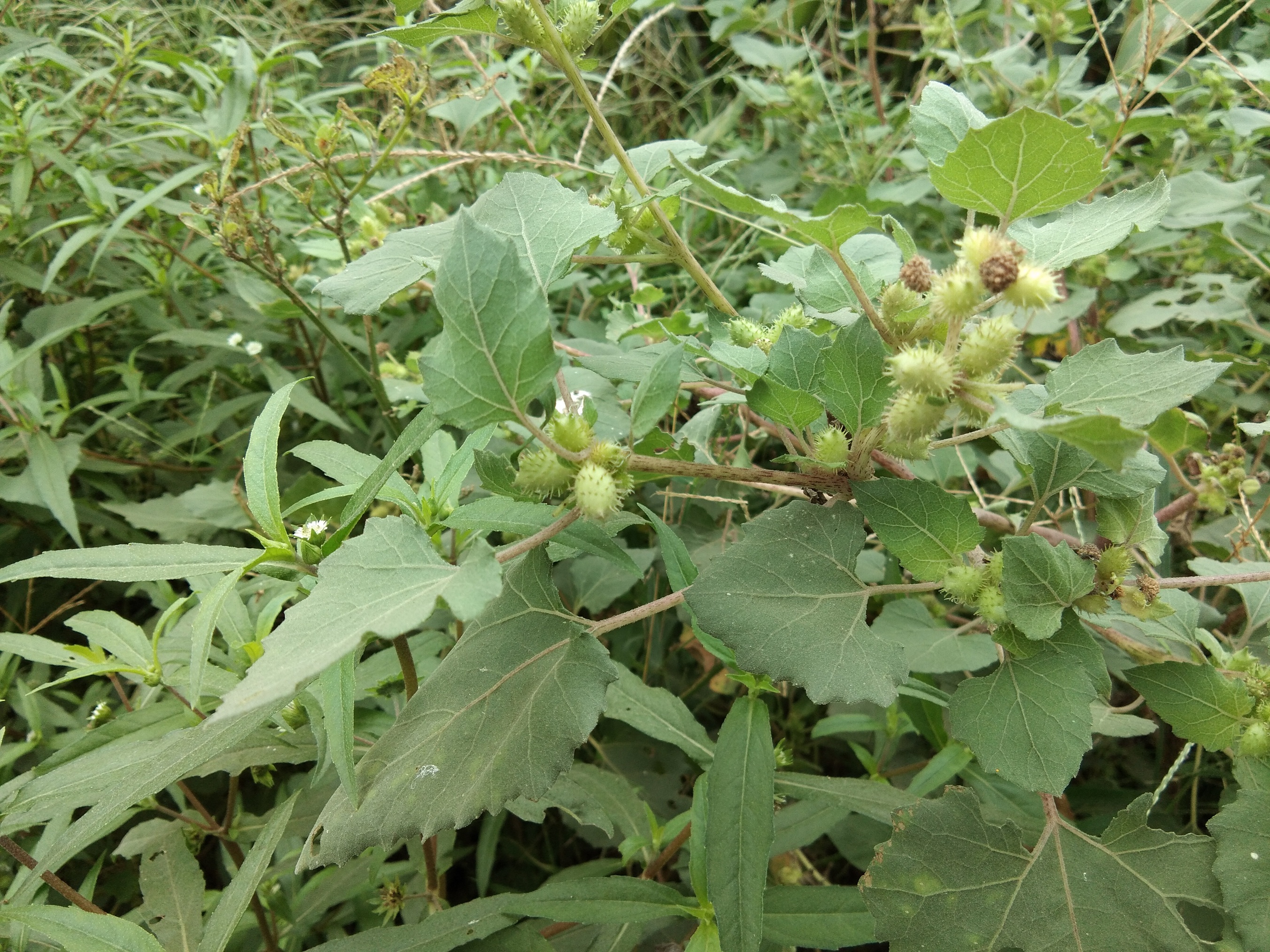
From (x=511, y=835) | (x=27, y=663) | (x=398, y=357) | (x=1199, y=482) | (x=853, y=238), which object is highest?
(x=853, y=238)

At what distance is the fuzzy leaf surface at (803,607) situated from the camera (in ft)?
2.20

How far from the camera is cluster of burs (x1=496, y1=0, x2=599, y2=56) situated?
715mm

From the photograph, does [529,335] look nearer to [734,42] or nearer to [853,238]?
[853,238]

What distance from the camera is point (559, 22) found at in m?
0.78

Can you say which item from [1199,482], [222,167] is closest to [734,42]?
[222,167]

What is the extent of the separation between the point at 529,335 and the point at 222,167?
1285 mm

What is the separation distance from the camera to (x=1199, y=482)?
4.03ft

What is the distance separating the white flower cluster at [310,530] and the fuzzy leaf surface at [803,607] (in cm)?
41

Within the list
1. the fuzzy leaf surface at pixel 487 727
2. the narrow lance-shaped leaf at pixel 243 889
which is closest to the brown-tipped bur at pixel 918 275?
the fuzzy leaf surface at pixel 487 727

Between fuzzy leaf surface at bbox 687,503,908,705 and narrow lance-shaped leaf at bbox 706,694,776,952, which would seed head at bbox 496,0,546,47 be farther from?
narrow lance-shaped leaf at bbox 706,694,776,952

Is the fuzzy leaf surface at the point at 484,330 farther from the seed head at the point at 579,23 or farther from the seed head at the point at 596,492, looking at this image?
the seed head at the point at 579,23

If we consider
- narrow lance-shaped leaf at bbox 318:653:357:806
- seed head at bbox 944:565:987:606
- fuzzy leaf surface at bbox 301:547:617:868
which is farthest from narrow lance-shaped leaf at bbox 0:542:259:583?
seed head at bbox 944:565:987:606

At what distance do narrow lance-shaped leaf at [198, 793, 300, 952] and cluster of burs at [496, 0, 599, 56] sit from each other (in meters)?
0.79

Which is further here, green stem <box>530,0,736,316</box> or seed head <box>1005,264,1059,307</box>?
green stem <box>530,0,736,316</box>
